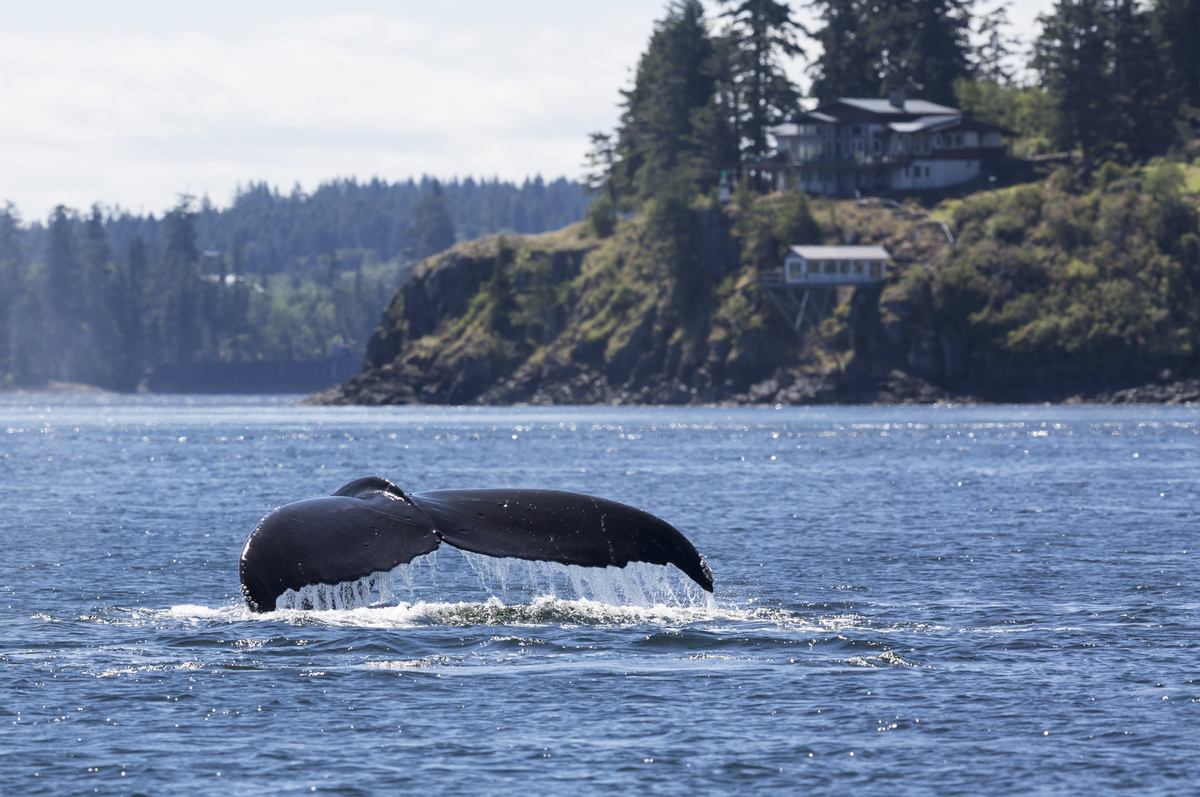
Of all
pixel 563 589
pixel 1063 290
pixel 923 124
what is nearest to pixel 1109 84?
pixel 923 124

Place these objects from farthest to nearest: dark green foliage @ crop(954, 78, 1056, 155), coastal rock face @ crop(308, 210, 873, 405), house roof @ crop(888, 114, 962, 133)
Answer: dark green foliage @ crop(954, 78, 1056, 155)
coastal rock face @ crop(308, 210, 873, 405)
house roof @ crop(888, 114, 962, 133)

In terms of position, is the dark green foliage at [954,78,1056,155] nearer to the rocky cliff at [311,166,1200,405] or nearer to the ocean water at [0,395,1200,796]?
the rocky cliff at [311,166,1200,405]

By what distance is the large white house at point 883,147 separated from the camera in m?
134

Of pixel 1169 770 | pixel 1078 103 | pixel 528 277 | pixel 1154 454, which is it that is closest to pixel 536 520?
pixel 1169 770

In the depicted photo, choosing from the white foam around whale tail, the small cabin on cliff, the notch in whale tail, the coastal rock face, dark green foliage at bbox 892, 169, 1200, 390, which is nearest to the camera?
the notch in whale tail

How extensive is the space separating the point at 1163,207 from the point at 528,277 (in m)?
63.6

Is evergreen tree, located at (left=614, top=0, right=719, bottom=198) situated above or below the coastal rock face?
above

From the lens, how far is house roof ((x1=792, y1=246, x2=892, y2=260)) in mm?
127125

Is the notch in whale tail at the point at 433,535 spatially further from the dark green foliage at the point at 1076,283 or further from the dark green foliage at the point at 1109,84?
the dark green foliage at the point at 1109,84

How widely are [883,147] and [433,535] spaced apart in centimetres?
12847

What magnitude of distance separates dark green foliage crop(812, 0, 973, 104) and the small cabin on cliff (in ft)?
78.6

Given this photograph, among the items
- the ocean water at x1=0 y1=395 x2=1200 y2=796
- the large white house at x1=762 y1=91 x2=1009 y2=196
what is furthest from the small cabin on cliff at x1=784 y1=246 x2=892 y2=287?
the ocean water at x1=0 y1=395 x2=1200 y2=796

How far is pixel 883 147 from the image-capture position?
13638cm

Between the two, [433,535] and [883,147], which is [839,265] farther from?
[433,535]
